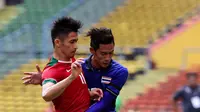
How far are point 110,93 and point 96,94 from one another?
144 mm

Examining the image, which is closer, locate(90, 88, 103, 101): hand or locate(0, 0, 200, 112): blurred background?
locate(90, 88, 103, 101): hand

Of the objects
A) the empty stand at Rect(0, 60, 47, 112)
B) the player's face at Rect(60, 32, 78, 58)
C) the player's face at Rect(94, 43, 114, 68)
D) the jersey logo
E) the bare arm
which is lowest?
the empty stand at Rect(0, 60, 47, 112)

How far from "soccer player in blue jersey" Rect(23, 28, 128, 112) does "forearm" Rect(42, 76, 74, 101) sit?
1.49 ft

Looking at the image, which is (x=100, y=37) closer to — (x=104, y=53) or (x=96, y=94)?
(x=104, y=53)

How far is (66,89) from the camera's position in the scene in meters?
5.28

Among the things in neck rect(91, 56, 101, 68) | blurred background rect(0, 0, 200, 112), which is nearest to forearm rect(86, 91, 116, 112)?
neck rect(91, 56, 101, 68)

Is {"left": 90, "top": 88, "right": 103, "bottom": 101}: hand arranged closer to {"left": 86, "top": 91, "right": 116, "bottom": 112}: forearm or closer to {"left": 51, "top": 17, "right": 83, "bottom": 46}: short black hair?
{"left": 86, "top": 91, "right": 116, "bottom": 112}: forearm

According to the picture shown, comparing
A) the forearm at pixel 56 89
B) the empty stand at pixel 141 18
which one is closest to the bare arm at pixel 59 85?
the forearm at pixel 56 89

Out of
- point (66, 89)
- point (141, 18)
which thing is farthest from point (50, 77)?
point (141, 18)

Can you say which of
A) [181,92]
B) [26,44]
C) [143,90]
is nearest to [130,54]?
[143,90]

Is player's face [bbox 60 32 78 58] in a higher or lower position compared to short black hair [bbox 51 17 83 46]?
lower

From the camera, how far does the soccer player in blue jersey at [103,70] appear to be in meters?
5.41

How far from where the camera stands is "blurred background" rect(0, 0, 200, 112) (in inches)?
588

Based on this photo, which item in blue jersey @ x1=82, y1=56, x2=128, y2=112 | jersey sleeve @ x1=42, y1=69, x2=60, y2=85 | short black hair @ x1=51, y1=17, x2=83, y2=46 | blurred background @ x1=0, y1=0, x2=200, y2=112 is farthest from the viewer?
blurred background @ x1=0, y1=0, x2=200, y2=112
